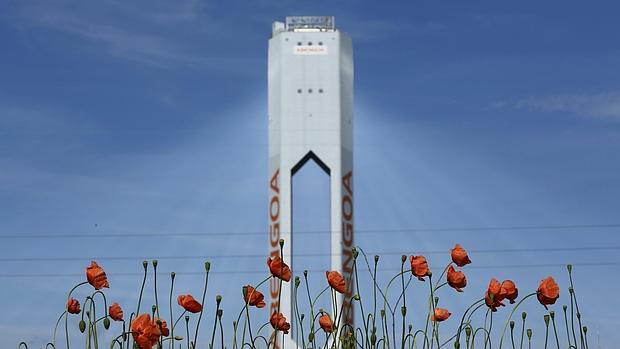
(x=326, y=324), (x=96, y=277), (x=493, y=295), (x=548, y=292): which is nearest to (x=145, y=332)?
(x=96, y=277)

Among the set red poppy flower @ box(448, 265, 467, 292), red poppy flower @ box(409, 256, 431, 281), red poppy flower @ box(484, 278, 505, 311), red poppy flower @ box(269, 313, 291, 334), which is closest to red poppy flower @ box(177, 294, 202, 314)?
red poppy flower @ box(269, 313, 291, 334)

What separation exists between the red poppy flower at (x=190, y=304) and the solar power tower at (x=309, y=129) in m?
29.3

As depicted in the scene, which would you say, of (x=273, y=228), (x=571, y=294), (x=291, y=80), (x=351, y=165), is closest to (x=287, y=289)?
(x=273, y=228)

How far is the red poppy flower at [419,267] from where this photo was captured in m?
4.75

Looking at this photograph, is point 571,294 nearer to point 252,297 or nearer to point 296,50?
point 252,297

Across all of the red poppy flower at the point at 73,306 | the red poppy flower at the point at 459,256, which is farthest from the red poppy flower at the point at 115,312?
the red poppy flower at the point at 459,256

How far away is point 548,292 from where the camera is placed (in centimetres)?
480

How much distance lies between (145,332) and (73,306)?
86 centimetres

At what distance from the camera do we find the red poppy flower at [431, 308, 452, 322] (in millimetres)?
5059

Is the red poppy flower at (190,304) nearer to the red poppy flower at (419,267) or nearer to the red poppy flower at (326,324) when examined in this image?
the red poppy flower at (326,324)

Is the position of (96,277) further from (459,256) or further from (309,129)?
(309,129)

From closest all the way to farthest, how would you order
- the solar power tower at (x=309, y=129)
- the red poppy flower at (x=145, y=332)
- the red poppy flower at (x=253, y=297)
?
the red poppy flower at (x=145, y=332)
the red poppy flower at (x=253, y=297)
the solar power tower at (x=309, y=129)

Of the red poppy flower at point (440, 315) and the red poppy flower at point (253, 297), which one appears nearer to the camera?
the red poppy flower at point (253, 297)

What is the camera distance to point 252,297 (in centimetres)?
461
